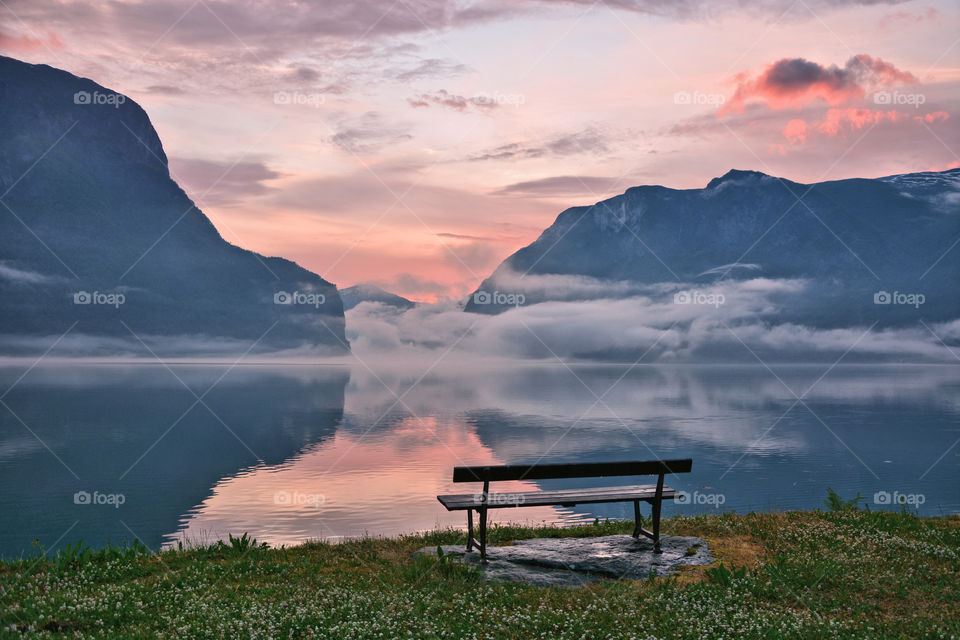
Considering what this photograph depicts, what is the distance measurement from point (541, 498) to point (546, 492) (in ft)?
0.79

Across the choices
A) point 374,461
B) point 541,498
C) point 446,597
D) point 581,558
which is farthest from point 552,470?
point 374,461

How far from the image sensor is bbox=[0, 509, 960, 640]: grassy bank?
8.03 metres

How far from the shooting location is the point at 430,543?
507 inches

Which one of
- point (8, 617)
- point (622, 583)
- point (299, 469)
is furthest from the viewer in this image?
point (299, 469)

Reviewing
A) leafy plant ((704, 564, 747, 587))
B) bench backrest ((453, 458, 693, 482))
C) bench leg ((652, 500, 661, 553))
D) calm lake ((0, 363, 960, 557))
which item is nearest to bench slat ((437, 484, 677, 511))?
bench leg ((652, 500, 661, 553))

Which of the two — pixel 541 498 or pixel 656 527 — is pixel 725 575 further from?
pixel 541 498

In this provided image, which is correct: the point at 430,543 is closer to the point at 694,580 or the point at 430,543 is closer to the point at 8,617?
the point at 694,580

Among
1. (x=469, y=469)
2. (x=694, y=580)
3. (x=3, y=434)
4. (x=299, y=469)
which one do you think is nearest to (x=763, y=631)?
(x=694, y=580)

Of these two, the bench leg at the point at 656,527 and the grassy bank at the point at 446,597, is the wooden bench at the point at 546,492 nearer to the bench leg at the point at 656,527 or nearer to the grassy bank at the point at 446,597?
the bench leg at the point at 656,527

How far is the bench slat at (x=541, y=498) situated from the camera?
11328mm

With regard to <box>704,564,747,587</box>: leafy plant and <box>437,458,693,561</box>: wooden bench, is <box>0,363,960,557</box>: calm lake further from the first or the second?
<box>704,564,747,587</box>: leafy plant

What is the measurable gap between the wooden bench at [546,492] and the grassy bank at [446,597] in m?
1.04

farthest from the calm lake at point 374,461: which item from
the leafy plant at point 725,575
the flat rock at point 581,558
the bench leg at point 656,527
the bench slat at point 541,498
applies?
the leafy plant at point 725,575

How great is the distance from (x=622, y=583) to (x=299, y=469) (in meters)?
29.4
